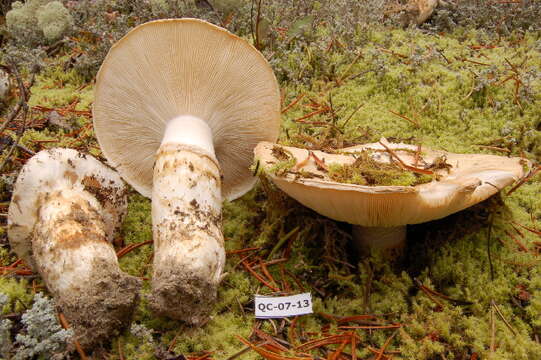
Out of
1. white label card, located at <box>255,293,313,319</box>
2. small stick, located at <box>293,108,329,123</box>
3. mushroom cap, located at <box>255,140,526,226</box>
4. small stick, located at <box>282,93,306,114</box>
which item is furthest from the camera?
small stick, located at <box>282,93,306,114</box>

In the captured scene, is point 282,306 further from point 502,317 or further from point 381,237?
point 502,317

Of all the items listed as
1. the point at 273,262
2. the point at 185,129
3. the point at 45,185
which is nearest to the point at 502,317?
the point at 273,262

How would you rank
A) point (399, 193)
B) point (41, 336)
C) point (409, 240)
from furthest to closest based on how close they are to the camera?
point (409, 240) → point (41, 336) → point (399, 193)

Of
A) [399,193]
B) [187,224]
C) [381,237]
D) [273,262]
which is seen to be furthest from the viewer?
[273,262]

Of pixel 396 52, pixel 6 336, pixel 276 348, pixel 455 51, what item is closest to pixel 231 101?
pixel 276 348

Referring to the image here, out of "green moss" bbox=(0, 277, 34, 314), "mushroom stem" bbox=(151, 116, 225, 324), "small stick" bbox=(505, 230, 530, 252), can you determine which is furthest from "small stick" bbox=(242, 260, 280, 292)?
"small stick" bbox=(505, 230, 530, 252)

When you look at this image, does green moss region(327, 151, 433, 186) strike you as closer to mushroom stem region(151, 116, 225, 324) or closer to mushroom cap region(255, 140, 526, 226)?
mushroom cap region(255, 140, 526, 226)

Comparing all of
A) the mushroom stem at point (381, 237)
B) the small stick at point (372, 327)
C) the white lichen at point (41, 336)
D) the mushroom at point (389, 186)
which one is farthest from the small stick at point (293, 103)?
the white lichen at point (41, 336)

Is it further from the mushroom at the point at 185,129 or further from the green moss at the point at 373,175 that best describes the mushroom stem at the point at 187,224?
the green moss at the point at 373,175
